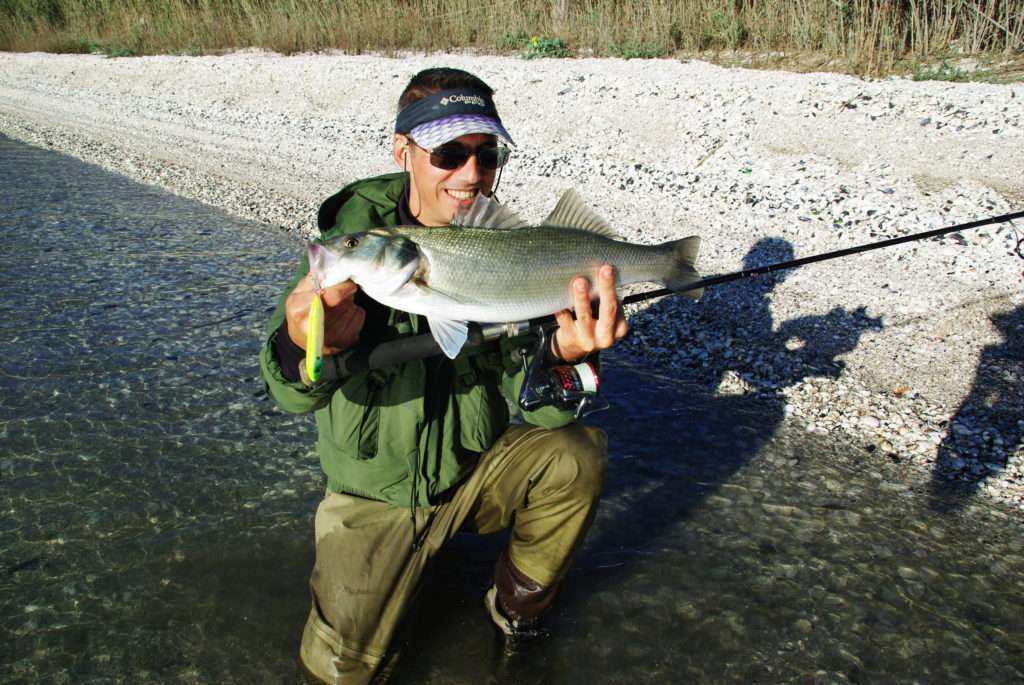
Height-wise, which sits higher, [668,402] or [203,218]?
[203,218]

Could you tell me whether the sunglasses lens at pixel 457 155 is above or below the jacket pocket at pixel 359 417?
above

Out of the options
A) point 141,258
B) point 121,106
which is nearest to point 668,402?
point 141,258

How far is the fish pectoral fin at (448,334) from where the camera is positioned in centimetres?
259

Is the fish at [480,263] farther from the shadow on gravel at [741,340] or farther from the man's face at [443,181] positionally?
the shadow on gravel at [741,340]

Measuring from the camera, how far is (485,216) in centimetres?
278

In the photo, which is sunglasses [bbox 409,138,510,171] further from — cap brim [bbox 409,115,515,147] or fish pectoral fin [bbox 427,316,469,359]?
fish pectoral fin [bbox 427,316,469,359]

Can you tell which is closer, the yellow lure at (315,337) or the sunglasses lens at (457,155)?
the yellow lure at (315,337)

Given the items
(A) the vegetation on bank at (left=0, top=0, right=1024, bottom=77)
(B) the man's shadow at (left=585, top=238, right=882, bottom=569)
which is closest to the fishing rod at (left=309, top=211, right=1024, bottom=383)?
(B) the man's shadow at (left=585, top=238, right=882, bottom=569)

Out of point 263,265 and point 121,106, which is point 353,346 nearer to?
point 263,265

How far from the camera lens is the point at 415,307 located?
8.37 feet

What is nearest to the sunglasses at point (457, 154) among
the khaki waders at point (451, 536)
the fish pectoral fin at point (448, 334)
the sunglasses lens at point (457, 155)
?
the sunglasses lens at point (457, 155)

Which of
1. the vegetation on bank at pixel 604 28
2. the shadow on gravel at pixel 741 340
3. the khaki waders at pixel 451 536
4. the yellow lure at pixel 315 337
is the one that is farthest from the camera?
the vegetation on bank at pixel 604 28

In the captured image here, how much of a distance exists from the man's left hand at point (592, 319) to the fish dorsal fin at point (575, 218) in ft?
0.74

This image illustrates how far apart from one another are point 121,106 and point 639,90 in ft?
47.9
